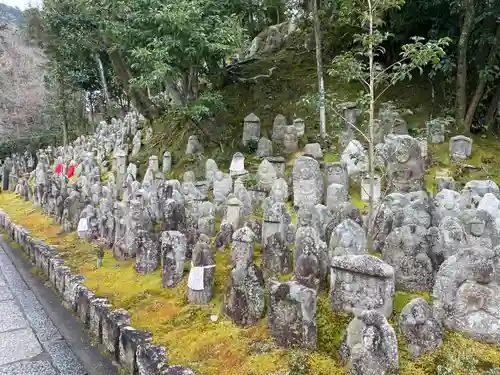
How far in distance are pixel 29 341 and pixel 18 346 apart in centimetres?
16

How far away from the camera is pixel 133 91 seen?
1583cm

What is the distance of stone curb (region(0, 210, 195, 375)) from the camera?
14.3 ft

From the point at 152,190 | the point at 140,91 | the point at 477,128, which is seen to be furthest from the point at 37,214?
the point at 477,128

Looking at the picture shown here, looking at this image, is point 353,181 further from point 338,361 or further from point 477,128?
point 338,361

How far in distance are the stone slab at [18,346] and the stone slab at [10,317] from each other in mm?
175

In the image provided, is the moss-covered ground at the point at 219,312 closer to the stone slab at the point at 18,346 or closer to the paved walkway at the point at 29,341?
the paved walkway at the point at 29,341

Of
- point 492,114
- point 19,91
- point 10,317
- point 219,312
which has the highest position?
point 19,91

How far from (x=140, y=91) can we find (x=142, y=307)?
458 inches

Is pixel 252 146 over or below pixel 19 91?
below

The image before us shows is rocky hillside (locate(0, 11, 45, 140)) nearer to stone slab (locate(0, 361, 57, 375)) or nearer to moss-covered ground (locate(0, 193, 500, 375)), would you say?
moss-covered ground (locate(0, 193, 500, 375))

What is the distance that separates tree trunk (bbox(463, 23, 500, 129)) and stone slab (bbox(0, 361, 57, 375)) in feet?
37.8

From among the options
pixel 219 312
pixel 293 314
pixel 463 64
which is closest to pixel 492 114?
pixel 463 64

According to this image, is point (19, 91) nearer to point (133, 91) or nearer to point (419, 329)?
point (133, 91)

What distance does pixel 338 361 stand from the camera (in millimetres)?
3930
